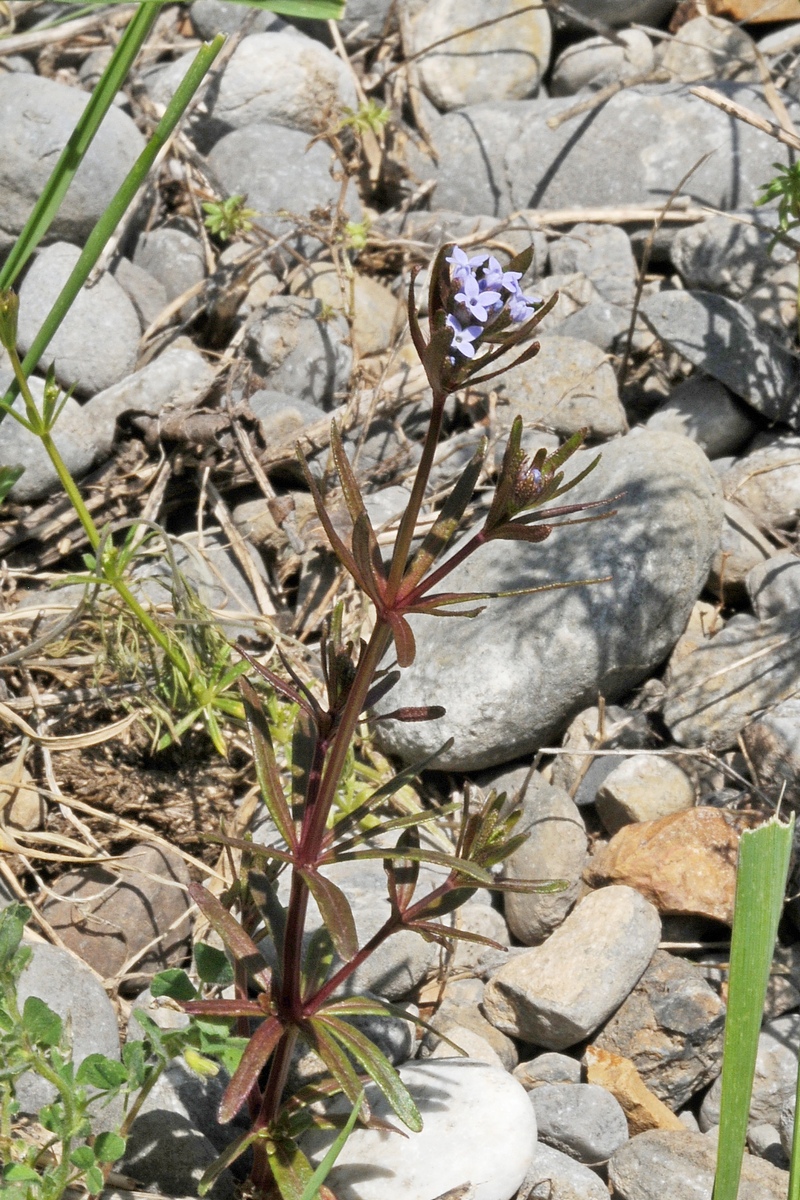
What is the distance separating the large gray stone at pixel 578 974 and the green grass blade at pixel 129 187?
1809mm

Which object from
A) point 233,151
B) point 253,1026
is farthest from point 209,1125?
point 233,151

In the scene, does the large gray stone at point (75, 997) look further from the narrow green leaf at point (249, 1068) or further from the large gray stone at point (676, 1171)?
the large gray stone at point (676, 1171)

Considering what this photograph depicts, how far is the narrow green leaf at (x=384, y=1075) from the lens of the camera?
1962 mm

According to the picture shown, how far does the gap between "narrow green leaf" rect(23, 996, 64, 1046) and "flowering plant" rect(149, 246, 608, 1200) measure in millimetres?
225

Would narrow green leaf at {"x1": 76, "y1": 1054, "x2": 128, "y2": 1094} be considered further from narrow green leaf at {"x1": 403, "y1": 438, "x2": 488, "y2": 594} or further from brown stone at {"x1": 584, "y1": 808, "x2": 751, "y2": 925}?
brown stone at {"x1": 584, "y1": 808, "x2": 751, "y2": 925}

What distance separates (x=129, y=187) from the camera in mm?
2381

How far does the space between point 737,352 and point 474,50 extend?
2.09 metres

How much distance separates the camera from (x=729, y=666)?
324cm

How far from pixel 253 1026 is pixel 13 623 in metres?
1.36

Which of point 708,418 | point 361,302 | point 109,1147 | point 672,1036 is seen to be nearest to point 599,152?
point 361,302

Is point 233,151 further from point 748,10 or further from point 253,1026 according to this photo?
point 253,1026

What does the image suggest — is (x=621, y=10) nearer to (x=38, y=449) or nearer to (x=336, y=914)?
(x=38, y=449)

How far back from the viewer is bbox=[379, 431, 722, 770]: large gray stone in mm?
3158

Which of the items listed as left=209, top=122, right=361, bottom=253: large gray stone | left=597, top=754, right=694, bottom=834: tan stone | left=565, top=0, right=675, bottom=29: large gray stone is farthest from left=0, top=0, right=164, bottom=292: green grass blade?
left=565, top=0, right=675, bottom=29: large gray stone
